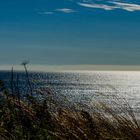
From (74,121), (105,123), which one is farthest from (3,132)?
(105,123)

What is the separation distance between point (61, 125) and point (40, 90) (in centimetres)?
63

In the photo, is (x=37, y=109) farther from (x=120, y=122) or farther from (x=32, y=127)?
(x=120, y=122)

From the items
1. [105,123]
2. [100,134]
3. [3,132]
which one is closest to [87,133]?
[100,134]

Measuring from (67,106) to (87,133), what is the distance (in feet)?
4.16

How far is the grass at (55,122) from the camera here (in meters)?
5.93

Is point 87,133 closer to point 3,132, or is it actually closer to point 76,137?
point 76,137

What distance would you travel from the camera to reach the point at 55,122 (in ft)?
21.0

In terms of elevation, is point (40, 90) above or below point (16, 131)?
above

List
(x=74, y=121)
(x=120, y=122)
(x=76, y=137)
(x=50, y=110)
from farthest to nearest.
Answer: (x=50, y=110)
(x=120, y=122)
(x=74, y=121)
(x=76, y=137)

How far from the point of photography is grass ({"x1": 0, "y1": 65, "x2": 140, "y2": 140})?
5934 millimetres

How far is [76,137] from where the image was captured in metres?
5.61

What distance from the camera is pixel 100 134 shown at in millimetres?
5961

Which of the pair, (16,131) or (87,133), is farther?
(16,131)

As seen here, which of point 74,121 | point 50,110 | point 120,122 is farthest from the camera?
point 50,110
